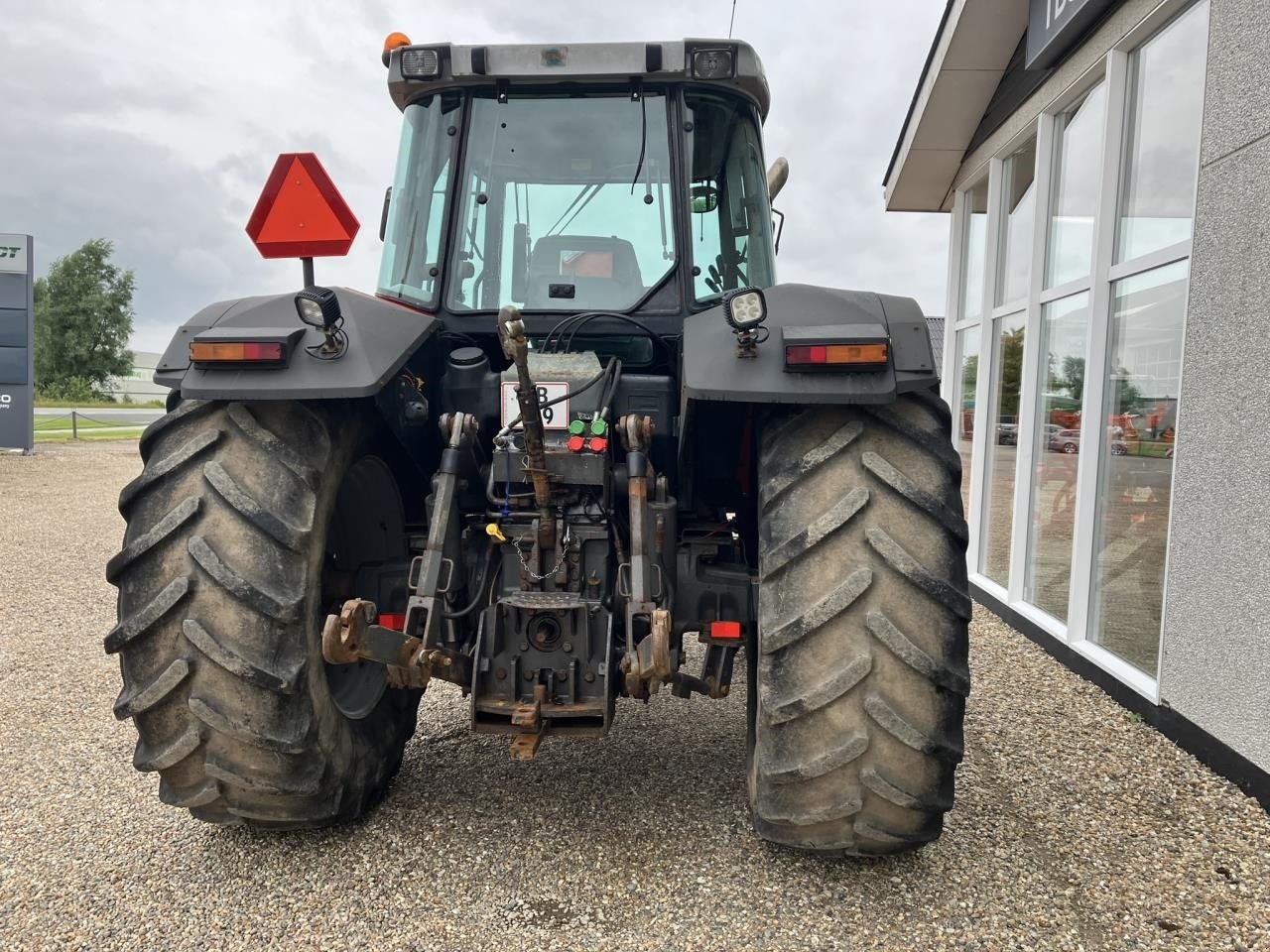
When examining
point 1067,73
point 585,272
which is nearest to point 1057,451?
point 1067,73

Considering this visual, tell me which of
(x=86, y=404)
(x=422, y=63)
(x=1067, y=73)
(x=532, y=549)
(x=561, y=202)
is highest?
(x=1067, y=73)

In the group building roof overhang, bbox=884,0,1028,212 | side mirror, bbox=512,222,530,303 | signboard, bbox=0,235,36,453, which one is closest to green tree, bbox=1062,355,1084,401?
building roof overhang, bbox=884,0,1028,212

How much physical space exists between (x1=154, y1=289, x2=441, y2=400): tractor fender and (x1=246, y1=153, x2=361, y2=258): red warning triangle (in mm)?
400

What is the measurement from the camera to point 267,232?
2953mm

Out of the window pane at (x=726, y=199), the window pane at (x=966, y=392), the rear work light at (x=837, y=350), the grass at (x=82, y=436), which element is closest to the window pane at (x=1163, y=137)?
the window pane at (x=726, y=199)

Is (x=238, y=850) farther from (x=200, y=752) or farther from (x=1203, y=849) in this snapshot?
(x=1203, y=849)

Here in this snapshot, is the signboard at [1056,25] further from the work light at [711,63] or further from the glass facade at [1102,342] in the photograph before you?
the work light at [711,63]

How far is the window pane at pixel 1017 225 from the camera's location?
6.30 m

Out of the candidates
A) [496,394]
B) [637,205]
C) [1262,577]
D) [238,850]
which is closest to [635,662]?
[496,394]

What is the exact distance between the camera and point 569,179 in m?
3.09

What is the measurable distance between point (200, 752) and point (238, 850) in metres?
0.54

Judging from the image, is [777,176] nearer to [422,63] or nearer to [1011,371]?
[422,63]

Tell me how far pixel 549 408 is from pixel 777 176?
1.61 metres

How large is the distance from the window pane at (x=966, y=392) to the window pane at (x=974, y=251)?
194 millimetres
